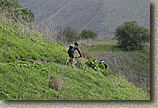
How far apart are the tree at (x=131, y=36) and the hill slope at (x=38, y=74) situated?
1506 centimetres

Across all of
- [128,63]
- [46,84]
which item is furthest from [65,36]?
[46,84]

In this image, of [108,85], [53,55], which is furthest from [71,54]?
[108,85]

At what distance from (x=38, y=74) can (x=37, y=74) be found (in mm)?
28

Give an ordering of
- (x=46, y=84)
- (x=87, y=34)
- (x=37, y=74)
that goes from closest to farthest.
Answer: (x=46, y=84) < (x=37, y=74) < (x=87, y=34)

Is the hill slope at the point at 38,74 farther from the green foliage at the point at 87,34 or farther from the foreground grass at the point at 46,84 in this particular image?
the green foliage at the point at 87,34

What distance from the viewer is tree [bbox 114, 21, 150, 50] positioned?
21.5 meters

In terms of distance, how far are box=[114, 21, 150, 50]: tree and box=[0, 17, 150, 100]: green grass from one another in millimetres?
15024

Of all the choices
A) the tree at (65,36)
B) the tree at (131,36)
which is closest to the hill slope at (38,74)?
the tree at (65,36)

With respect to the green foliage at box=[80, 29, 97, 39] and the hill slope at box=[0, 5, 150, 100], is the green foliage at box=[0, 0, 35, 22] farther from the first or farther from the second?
the green foliage at box=[80, 29, 97, 39]

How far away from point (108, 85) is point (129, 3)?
24.6 feet

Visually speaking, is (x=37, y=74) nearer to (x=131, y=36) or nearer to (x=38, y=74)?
(x=38, y=74)

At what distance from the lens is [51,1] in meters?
11.0

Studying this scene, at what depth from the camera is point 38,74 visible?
531cm

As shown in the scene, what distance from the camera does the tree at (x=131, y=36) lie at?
2147 cm
